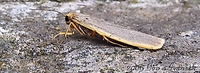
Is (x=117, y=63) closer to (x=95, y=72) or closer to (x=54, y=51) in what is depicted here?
(x=95, y=72)

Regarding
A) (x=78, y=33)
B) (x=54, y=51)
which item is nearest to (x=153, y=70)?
(x=54, y=51)

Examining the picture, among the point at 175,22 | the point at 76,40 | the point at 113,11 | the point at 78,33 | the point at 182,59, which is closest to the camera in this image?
the point at 182,59

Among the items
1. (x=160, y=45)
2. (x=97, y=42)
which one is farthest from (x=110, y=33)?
(x=160, y=45)

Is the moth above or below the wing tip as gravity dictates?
above

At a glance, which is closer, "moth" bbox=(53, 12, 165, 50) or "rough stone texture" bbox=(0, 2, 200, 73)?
"rough stone texture" bbox=(0, 2, 200, 73)

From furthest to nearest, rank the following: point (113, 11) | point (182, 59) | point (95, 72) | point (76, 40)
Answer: point (113, 11) → point (76, 40) → point (182, 59) → point (95, 72)

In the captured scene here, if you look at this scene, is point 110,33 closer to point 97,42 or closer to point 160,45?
point 97,42
